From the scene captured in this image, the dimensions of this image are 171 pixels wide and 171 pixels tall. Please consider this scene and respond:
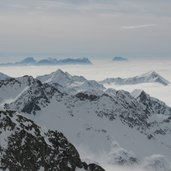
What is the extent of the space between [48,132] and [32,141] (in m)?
9.62

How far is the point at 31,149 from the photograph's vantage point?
478 ft

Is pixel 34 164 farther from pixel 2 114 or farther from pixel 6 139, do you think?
pixel 2 114

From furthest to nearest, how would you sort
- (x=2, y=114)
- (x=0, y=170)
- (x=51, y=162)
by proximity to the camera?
1. (x=2, y=114)
2. (x=51, y=162)
3. (x=0, y=170)

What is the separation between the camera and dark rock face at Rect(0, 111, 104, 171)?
462 ft

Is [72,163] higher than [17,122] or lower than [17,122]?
lower

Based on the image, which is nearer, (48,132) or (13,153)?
(13,153)

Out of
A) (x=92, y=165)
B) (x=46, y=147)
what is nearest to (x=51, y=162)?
(x=46, y=147)

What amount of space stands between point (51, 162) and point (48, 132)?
13.9 m

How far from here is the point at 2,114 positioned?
155 m

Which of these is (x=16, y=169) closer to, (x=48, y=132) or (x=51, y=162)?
(x=51, y=162)

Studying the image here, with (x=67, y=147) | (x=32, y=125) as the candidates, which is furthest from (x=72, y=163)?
(x=32, y=125)

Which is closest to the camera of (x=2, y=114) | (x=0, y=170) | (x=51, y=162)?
(x=0, y=170)

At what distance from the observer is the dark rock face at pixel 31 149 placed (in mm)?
140875

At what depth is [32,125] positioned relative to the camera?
157m
